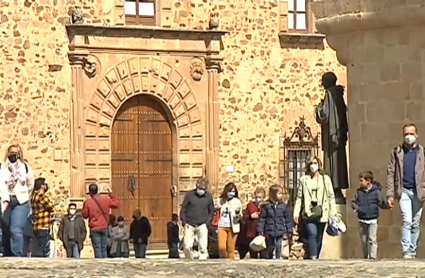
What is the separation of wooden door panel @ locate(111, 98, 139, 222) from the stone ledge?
11.1 feet

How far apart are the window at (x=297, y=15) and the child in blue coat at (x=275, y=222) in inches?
361

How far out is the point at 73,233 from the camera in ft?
63.0

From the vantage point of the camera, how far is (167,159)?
24422mm

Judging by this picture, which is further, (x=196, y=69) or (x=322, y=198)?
(x=196, y=69)

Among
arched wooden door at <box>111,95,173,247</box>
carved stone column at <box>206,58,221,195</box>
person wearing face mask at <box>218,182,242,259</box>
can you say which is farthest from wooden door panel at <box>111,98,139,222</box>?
person wearing face mask at <box>218,182,242,259</box>

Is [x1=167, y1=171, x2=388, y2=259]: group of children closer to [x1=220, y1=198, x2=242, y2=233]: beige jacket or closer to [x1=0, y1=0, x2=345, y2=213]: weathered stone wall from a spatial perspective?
[x1=220, y1=198, x2=242, y2=233]: beige jacket

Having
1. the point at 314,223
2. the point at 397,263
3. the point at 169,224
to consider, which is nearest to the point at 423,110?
the point at 314,223

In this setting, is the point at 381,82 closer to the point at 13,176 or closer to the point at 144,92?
the point at 13,176

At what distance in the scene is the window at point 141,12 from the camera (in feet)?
78.8

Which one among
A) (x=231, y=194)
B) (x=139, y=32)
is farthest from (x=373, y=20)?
(x=139, y=32)

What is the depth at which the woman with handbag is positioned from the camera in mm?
13914

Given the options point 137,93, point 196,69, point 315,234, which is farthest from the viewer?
point 196,69

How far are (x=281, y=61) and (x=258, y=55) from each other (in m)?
0.54

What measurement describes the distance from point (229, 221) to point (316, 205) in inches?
172
